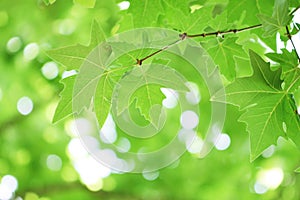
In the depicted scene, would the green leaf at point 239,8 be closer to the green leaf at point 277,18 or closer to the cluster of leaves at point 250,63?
the cluster of leaves at point 250,63

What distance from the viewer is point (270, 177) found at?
10.6 feet

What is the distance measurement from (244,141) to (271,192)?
37 cm

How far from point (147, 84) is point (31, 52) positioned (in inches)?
95.7

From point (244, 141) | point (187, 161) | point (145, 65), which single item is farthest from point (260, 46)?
point (187, 161)

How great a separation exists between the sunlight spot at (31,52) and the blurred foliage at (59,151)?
0.6 inches

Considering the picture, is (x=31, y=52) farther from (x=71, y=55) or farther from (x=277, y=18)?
(x=277, y=18)

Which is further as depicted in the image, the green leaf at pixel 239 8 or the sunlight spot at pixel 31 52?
the sunlight spot at pixel 31 52

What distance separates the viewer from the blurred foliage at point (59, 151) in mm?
3025

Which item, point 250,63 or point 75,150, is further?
point 75,150

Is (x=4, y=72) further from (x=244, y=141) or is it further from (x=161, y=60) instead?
(x=161, y=60)

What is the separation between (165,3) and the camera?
1059 millimetres

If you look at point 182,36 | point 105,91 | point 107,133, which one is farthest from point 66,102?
point 107,133

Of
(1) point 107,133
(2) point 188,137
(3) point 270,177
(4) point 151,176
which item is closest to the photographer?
(1) point 107,133

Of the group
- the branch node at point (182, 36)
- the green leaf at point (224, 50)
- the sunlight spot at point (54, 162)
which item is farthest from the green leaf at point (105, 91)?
the sunlight spot at point (54, 162)
